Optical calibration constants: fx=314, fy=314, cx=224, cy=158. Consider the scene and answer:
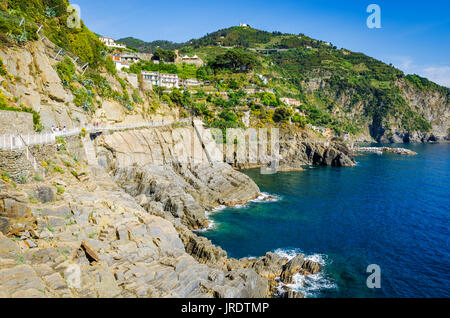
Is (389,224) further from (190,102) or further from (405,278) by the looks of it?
(190,102)

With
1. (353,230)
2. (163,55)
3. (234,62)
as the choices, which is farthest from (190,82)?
(353,230)

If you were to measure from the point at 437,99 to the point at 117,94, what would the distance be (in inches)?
7980

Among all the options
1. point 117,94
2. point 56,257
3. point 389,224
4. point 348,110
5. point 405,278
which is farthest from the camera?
point 348,110

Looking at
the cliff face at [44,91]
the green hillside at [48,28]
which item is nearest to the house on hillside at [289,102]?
the green hillside at [48,28]

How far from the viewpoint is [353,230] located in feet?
135

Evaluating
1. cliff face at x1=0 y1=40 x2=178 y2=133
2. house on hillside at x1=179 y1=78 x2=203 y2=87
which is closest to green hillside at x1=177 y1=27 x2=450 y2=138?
house on hillside at x1=179 y1=78 x2=203 y2=87

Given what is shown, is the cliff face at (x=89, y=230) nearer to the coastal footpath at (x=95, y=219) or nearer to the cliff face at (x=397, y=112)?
the coastal footpath at (x=95, y=219)

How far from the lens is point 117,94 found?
186ft

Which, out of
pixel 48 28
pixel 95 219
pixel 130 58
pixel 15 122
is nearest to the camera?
pixel 95 219

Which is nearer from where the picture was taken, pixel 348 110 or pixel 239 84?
pixel 239 84

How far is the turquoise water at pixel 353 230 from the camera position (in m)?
28.9

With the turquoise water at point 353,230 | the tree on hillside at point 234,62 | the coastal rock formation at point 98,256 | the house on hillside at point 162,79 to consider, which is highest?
the tree on hillside at point 234,62

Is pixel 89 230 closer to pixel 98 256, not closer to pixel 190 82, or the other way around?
pixel 98 256
